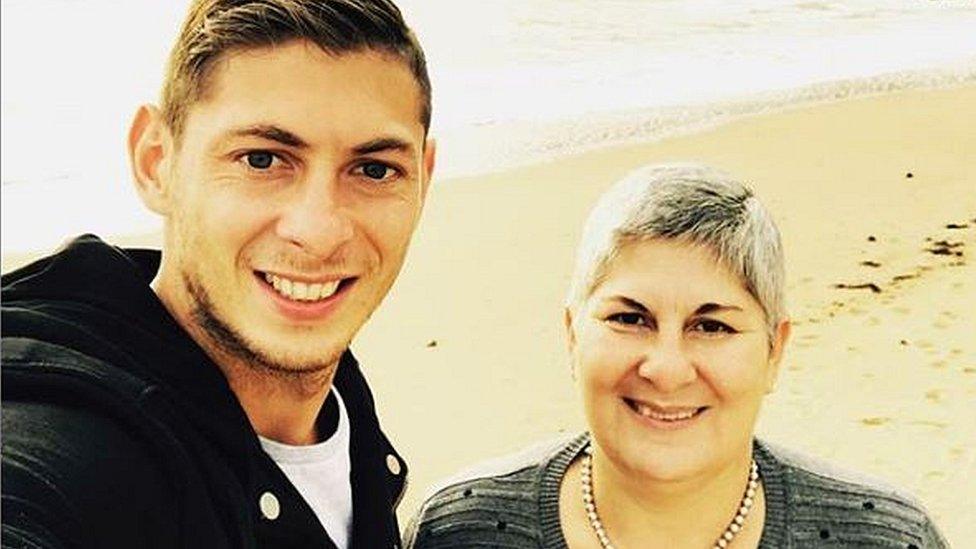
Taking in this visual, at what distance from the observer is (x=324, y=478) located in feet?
8.86

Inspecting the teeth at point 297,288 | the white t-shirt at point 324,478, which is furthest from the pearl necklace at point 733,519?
the teeth at point 297,288

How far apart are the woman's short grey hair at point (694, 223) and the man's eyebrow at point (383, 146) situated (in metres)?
0.48

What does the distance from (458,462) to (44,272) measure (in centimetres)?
514

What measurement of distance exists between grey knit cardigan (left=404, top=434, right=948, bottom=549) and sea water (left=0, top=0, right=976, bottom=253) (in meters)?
7.59

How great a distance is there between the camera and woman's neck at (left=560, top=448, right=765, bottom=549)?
2.97 m

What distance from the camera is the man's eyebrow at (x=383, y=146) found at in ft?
8.11

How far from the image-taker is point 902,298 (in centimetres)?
914

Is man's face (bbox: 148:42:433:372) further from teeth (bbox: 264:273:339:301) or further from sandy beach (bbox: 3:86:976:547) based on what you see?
sandy beach (bbox: 3:86:976:547)

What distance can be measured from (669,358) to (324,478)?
71cm

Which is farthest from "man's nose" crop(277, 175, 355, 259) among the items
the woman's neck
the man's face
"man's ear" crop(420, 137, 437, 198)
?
the woman's neck

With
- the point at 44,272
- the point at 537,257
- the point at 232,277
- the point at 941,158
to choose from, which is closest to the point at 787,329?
the point at 232,277

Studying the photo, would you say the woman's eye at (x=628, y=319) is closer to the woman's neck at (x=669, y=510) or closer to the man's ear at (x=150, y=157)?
the woman's neck at (x=669, y=510)

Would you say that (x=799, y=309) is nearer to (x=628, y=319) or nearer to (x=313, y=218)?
(x=628, y=319)

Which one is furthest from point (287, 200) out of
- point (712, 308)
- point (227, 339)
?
point (712, 308)
